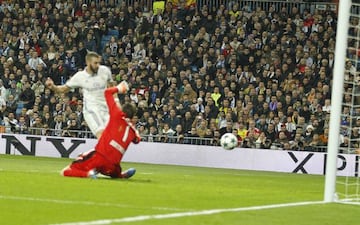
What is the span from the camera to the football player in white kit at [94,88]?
17281mm

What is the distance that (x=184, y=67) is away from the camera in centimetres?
3259

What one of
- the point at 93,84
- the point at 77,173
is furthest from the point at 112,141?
the point at 93,84

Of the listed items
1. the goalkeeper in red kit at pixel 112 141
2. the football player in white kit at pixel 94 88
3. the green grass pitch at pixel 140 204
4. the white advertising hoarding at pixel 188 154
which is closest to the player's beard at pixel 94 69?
the football player in white kit at pixel 94 88

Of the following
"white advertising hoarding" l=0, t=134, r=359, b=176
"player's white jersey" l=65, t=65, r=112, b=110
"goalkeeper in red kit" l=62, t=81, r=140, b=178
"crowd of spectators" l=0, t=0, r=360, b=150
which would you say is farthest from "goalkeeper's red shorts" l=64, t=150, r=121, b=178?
"crowd of spectators" l=0, t=0, r=360, b=150

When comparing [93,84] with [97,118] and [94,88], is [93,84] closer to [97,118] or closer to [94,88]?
[94,88]

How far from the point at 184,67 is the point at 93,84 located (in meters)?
15.3

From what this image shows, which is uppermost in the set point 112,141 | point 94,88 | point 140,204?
point 94,88

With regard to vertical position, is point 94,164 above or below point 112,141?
below

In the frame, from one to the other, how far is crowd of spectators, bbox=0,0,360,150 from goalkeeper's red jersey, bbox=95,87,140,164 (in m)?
13.0

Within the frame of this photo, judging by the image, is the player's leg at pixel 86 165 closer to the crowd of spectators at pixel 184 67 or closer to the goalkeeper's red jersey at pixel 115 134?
the goalkeeper's red jersey at pixel 115 134

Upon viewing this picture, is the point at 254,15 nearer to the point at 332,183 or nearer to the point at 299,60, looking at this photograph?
the point at 299,60

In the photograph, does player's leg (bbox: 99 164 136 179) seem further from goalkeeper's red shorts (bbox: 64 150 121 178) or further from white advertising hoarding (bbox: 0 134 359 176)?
white advertising hoarding (bbox: 0 134 359 176)

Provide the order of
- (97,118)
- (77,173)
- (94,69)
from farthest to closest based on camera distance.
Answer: (97,118)
(94,69)
(77,173)

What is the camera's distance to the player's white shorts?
17.5 meters
